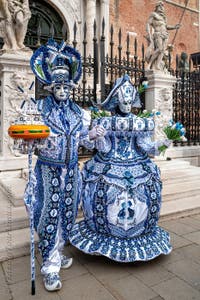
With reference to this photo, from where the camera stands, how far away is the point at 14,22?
5.25m

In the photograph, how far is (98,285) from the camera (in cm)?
248

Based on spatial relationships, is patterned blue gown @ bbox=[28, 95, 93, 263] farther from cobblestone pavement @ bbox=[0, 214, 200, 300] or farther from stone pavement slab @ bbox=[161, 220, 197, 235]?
stone pavement slab @ bbox=[161, 220, 197, 235]

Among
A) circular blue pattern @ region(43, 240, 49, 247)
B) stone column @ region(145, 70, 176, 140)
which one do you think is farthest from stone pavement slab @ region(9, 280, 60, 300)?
stone column @ region(145, 70, 176, 140)

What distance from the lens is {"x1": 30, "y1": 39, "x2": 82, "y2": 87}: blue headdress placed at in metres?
2.41

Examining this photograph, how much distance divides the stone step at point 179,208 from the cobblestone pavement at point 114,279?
1049mm

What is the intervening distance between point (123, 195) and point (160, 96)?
5.09m

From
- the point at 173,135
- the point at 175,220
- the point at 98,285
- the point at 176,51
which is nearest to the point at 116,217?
the point at 98,285

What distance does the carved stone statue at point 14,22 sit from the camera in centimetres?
517

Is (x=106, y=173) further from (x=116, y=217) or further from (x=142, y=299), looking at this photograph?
(x=142, y=299)

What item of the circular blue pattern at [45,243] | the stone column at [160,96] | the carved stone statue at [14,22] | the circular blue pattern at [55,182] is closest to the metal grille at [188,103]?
the stone column at [160,96]

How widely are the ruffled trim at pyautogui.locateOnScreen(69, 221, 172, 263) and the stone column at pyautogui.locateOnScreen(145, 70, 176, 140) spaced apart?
440cm

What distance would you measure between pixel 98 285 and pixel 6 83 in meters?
4.17

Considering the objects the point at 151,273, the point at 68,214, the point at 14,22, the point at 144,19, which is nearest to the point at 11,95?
the point at 14,22

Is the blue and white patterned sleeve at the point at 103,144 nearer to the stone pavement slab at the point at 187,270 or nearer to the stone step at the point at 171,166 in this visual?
the stone pavement slab at the point at 187,270
